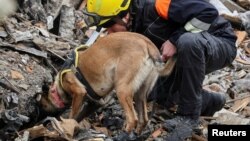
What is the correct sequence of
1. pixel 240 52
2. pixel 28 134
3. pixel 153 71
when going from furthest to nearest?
pixel 240 52
pixel 153 71
pixel 28 134

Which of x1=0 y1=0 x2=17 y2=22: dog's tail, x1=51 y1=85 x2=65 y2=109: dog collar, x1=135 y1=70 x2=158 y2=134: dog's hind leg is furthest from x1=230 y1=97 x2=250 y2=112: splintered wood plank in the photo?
x1=0 y1=0 x2=17 y2=22: dog's tail

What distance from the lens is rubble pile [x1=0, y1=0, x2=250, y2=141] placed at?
5.54 m

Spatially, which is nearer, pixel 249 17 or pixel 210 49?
pixel 210 49

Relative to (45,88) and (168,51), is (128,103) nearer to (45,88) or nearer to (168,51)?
(168,51)

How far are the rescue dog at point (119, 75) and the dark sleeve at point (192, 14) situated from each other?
366mm

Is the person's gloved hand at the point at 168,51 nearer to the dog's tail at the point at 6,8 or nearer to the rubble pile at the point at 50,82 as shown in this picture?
the rubble pile at the point at 50,82

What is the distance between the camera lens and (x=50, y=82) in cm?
670

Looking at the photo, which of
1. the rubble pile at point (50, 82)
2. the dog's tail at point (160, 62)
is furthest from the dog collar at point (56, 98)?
the dog's tail at point (160, 62)

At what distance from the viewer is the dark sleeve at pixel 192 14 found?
564 cm

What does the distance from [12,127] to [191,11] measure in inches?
81.8

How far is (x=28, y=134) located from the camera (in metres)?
5.35

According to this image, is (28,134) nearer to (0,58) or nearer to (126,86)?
(126,86)

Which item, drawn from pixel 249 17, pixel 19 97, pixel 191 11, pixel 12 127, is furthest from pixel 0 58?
pixel 249 17

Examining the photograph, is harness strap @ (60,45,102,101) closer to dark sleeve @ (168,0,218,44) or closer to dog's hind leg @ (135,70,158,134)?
dog's hind leg @ (135,70,158,134)
